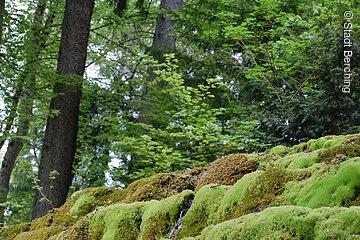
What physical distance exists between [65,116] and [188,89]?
2.15m

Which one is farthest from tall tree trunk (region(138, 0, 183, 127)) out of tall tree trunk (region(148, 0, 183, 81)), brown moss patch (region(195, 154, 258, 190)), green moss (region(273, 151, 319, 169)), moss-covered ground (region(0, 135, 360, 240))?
green moss (region(273, 151, 319, 169))

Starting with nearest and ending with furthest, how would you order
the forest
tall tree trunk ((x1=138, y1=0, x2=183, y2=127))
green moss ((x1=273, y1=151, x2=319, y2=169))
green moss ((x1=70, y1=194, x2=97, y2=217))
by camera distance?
green moss ((x1=273, y1=151, x2=319, y2=169))
green moss ((x1=70, y1=194, x2=97, y2=217))
the forest
tall tree trunk ((x1=138, y1=0, x2=183, y2=127))

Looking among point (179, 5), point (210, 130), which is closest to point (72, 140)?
point (210, 130)

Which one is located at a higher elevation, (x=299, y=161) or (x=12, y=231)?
(x=299, y=161)

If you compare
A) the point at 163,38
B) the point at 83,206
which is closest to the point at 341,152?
the point at 83,206

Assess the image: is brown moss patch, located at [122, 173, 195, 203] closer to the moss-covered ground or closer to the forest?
the moss-covered ground

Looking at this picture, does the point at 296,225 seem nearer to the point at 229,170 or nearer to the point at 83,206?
the point at 229,170

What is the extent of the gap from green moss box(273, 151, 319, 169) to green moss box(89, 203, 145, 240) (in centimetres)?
106

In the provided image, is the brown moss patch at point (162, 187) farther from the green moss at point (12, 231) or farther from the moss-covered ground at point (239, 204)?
the green moss at point (12, 231)

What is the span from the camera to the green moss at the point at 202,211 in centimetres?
236

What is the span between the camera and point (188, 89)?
720 cm

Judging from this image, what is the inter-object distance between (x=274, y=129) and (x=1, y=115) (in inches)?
215

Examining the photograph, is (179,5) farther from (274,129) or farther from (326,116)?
(326,116)

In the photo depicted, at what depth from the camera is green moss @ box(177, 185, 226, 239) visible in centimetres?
236
